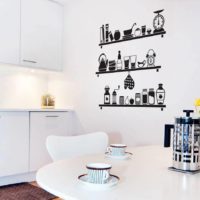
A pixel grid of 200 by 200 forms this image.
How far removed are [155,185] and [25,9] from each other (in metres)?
3.15

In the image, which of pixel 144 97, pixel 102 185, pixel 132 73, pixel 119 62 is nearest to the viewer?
pixel 102 185

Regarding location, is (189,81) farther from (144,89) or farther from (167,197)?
(167,197)

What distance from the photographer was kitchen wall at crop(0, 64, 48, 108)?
3467 millimetres

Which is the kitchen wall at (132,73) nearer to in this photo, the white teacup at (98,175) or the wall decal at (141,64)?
the wall decal at (141,64)

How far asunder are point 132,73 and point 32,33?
148 cm

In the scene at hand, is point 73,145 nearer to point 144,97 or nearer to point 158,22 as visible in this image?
point 144,97

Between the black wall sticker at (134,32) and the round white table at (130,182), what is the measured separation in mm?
1835

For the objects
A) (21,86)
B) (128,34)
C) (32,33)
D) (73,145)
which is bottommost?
(73,145)

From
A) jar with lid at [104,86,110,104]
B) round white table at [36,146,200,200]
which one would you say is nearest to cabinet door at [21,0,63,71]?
jar with lid at [104,86,110,104]

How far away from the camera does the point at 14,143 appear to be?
116 inches

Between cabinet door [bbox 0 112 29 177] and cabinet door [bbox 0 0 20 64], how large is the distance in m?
0.74

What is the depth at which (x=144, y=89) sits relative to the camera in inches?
110

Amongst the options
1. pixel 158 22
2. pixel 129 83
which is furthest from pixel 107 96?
pixel 158 22

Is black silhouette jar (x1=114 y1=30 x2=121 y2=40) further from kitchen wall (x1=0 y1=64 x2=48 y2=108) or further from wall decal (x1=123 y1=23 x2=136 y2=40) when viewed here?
kitchen wall (x1=0 y1=64 x2=48 y2=108)
